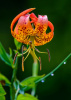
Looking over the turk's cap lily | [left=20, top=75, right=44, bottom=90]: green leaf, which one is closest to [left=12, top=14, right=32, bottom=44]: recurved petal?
the turk's cap lily

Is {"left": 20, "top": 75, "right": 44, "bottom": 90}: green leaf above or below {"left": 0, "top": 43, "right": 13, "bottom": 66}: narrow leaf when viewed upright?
below

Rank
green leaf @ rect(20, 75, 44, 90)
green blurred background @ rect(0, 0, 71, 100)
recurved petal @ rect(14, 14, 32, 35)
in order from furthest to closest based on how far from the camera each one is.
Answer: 1. green blurred background @ rect(0, 0, 71, 100)
2. green leaf @ rect(20, 75, 44, 90)
3. recurved petal @ rect(14, 14, 32, 35)

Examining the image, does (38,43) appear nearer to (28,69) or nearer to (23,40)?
(23,40)

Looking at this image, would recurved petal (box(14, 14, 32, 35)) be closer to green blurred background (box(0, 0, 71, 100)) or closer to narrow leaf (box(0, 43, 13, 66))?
narrow leaf (box(0, 43, 13, 66))

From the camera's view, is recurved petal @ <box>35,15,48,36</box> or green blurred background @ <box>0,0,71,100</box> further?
green blurred background @ <box>0,0,71,100</box>

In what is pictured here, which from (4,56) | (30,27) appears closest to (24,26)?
(30,27)

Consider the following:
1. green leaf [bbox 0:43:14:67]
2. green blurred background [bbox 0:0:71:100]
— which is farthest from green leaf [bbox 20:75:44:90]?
green blurred background [bbox 0:0:71:100]

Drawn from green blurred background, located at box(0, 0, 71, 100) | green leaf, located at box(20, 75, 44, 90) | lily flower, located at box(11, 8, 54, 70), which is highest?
lily flower, located at box(11, 8, 54, 70)

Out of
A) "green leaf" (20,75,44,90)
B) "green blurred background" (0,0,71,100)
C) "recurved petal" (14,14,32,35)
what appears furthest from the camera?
"green blurred background" (0,0,71,100)
